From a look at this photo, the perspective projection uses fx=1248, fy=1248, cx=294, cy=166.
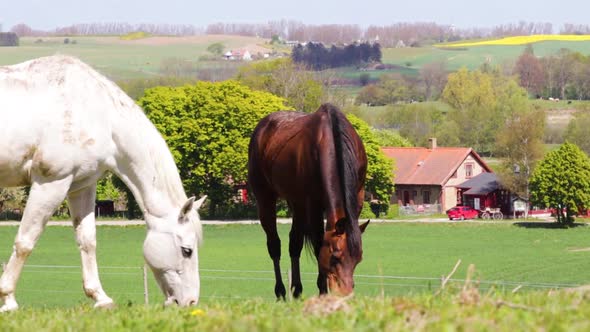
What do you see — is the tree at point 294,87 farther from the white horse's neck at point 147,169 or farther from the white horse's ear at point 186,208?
the white horse's ear at point 186,208

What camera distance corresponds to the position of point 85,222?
10.9m

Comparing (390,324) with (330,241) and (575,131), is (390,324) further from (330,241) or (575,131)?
(575,131)

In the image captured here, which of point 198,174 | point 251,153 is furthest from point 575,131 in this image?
point 251,153

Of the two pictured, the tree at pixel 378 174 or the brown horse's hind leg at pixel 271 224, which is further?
the tree at pixel 378 174

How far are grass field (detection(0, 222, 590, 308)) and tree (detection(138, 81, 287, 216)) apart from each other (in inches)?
407

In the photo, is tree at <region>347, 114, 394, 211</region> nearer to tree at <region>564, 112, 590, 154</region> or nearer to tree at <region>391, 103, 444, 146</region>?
tree at <region>564, 112, 590, 154</region>

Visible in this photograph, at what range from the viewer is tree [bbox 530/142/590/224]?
83.6 metres

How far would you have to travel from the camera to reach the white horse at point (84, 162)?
10.2 meters

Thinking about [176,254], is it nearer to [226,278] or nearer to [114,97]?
[114,97]

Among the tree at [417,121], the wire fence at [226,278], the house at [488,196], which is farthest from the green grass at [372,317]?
the tree at [417,121]

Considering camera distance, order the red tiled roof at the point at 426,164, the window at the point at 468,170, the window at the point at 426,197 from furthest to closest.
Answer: the window at the point at 468,170 < the window at the point at 426,197 < the red tiled roof at the point at 426,164

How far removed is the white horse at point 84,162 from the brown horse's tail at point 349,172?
1.35 m

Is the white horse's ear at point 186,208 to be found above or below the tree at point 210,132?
above

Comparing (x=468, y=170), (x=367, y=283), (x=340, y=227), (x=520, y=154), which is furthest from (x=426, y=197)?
(x=340, y=227)
